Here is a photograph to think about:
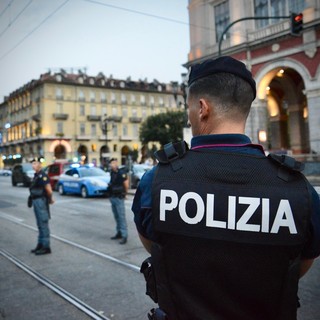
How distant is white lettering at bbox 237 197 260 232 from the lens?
1.38 m

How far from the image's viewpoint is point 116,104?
68.4 meters

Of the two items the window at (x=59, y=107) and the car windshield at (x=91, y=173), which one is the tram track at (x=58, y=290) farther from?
the window at (x=59, y=107)

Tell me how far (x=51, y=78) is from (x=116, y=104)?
13286 millimetres

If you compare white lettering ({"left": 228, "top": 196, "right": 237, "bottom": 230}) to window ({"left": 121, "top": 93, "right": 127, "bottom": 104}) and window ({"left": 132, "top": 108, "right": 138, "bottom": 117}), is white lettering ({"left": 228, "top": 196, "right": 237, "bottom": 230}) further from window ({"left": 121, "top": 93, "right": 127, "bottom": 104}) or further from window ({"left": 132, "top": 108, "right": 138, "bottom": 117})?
window ({"left": 132, "top": 108, "right": 138, "bottom": 117})

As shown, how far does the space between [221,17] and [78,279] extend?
73.6ft

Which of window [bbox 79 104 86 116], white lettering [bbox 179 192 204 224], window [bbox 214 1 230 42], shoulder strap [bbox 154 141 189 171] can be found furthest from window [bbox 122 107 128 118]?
white lettering [bbox 179 192 204 224]

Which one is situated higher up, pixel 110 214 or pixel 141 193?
pixel 141 193

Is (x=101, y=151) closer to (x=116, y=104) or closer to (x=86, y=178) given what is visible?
(x=116, y=104)

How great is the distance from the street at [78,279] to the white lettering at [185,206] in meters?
2.67

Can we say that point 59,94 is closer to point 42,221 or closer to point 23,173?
point 23,173

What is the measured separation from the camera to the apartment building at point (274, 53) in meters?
18.2

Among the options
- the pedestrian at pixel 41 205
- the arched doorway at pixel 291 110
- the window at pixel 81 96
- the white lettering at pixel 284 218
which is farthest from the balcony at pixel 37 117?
the white lettering at pixel 284 218

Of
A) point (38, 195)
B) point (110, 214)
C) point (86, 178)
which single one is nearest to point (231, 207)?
point (38, 195)

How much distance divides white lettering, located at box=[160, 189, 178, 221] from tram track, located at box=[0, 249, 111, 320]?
2723 mm
